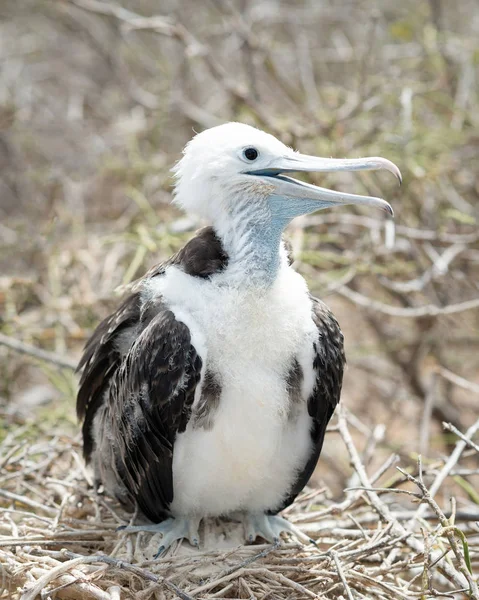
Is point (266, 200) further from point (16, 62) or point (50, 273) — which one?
point (16, 62)

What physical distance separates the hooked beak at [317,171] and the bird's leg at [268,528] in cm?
105

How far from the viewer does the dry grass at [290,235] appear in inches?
99.1

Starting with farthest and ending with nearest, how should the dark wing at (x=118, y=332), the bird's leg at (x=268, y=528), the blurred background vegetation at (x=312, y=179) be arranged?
the blurred background vegetation at (x=312, y=179) → the bird's leg at (x=268, y=528) → the dark wing at (x=118, y=332)

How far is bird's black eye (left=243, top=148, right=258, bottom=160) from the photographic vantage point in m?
2.35

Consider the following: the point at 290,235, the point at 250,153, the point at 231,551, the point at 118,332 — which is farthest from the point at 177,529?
the point at 290,235

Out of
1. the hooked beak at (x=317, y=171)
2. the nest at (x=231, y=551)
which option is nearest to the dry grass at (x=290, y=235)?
the nest at (x=231, y=551)

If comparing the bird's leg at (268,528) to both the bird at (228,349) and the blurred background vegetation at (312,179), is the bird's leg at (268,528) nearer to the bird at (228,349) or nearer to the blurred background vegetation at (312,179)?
the bird at (228,349)

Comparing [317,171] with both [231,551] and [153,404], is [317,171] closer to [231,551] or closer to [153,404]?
[153,404]

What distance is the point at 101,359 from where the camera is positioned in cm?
260

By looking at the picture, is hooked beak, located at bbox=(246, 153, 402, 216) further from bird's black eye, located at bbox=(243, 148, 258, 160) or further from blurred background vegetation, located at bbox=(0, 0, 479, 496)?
blurred background vegetation, located at bbox=(0, 0, 479, 496)

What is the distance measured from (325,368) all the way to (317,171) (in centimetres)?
58

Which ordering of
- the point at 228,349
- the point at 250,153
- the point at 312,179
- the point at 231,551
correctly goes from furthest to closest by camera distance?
the point at 312,179 → the point at 231,551 → the point at 250,153 → the point at 228,349

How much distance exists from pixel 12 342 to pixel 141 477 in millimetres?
1221

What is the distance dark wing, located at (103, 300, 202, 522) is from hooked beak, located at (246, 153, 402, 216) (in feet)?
1.58
